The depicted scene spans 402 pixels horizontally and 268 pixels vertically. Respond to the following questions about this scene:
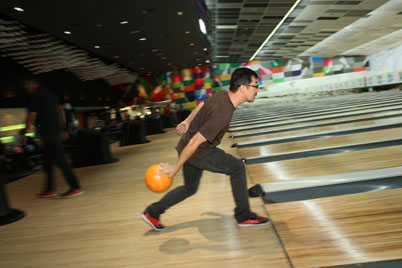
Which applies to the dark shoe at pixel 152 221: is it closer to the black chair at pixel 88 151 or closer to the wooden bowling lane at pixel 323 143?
the wooden bowling lane at pixel 323 143

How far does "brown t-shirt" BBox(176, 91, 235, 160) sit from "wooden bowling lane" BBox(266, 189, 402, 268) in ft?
2.17

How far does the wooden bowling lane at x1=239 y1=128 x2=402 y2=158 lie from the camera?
388 centimetres

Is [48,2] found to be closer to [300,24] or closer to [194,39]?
[194,39]

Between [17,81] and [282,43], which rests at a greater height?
[282,43]

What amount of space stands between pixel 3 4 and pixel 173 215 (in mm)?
6030

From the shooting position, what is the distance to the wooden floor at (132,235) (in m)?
1.70

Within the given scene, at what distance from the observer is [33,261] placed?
192 cm

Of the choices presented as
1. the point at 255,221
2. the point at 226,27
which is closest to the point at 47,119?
the point at 255,221

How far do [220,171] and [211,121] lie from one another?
1.22 ft

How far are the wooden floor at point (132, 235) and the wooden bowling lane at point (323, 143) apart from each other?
106cm

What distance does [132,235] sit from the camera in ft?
6.92

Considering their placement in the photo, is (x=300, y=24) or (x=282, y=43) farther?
(x=282, y=43)

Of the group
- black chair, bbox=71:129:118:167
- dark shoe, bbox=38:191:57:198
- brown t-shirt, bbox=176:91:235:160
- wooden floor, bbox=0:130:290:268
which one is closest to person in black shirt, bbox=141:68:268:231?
brown t-shirt, bbox=176:91:235:160

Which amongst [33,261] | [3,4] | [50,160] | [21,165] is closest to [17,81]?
[3,4]
